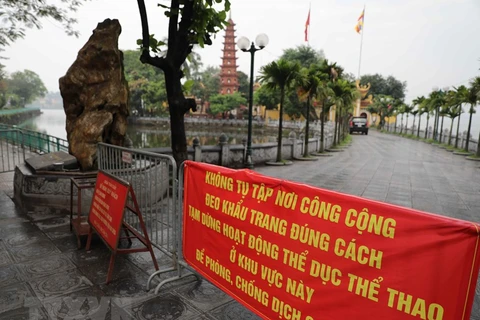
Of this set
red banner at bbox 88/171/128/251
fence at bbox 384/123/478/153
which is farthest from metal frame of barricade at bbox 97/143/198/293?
fence at bbox 384/123/478/153

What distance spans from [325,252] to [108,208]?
2.81 meters

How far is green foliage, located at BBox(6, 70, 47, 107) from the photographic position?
9362cm

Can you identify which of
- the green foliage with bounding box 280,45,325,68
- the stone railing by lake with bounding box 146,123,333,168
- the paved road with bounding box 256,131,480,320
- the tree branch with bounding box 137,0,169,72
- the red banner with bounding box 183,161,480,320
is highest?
the green foliage with bounding box 280,45,325,68

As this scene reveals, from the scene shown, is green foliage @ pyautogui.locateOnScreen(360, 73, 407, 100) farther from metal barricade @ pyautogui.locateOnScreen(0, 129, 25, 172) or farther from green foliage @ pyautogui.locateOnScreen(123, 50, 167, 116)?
metal barricade @ pyautogui.locateOnScreen(0, 129, 25, 172)

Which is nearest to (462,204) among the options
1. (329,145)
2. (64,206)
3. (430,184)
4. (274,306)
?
(430,184)

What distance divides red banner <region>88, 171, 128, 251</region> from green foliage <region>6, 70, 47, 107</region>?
102 metres

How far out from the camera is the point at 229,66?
237ft

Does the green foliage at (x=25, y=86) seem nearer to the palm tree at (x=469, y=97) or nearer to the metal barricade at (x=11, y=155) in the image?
the metal barricade at (x=11, y=155)

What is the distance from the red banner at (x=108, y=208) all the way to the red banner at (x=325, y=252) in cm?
95

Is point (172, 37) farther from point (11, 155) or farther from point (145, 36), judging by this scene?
point (11, 155)

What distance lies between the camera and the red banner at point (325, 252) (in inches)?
67.8

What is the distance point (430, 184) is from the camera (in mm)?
11375

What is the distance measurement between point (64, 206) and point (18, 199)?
116cm

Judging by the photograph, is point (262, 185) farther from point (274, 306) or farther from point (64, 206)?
point (64, 206)
